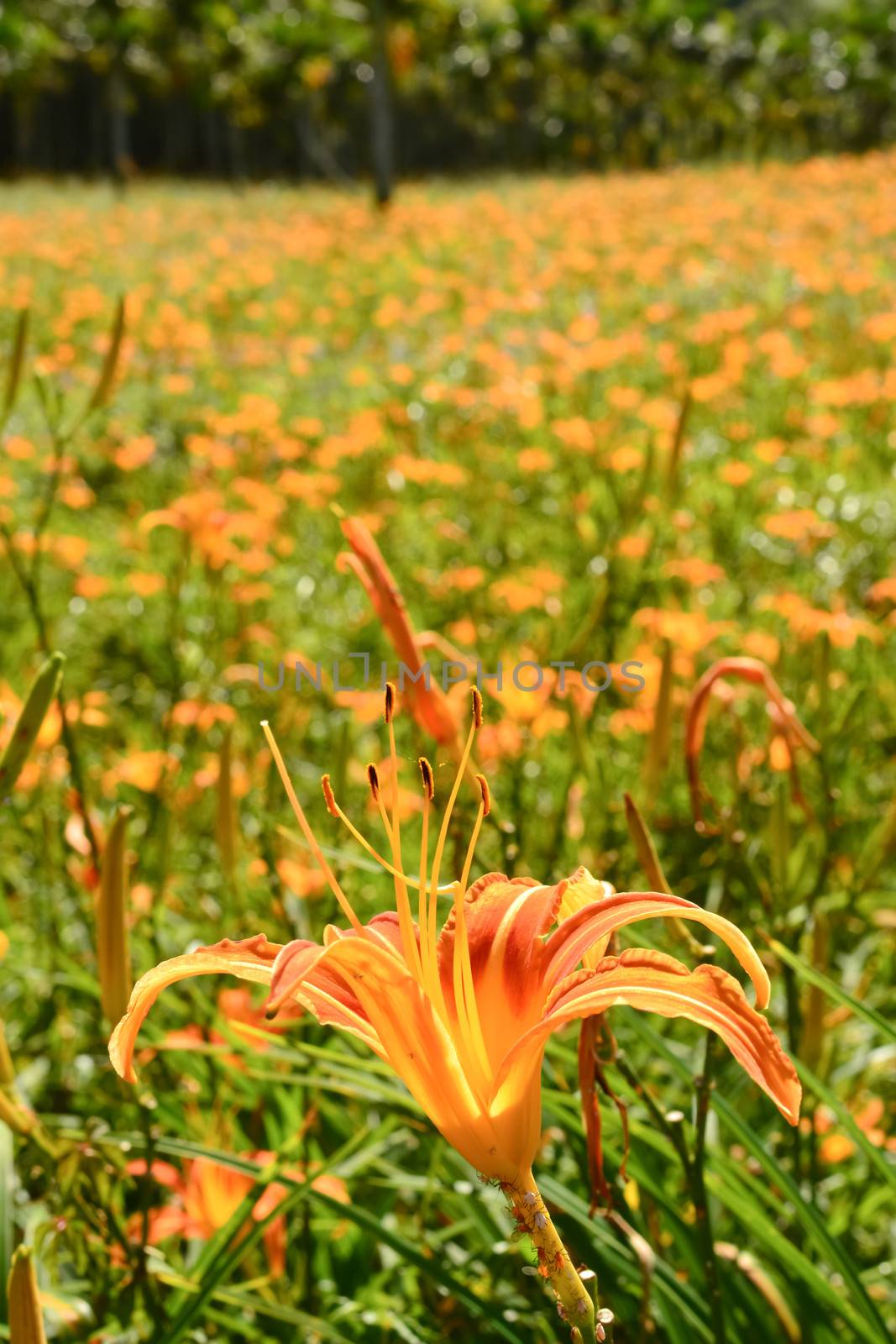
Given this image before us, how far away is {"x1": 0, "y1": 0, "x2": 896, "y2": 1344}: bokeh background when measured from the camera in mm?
954

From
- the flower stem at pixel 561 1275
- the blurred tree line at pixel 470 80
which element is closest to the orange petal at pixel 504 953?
the flower stem at pixel 561 1275

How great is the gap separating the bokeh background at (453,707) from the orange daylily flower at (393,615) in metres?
0.06

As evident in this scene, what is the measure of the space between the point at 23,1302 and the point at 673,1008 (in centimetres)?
37

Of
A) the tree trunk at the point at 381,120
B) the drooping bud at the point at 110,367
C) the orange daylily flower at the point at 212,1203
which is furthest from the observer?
the tree trunk at the point at 381,120

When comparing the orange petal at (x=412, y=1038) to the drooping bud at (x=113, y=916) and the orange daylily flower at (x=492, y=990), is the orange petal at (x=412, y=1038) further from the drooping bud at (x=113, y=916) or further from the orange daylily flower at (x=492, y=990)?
the drooping bud at (x=113, y=916)

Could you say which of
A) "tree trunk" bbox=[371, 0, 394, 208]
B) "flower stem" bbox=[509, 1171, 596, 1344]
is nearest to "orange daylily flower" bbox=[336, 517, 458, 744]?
"flower stem" bbox=[509, 1171, 596, 1344]

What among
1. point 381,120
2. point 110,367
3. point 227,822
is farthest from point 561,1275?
point 381,120

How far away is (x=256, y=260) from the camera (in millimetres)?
8461

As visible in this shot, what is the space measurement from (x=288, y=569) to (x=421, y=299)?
10.4ft

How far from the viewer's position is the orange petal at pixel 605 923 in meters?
0.50

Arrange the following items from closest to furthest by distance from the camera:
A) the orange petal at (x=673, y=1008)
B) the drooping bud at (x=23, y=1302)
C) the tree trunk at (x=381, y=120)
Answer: the orange petal at (x=673, y=1008) → the drooping bud at (x=23, y=1302) → the tree trunk at (x=381, y=120)

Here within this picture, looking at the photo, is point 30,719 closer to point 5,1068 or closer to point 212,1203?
point 5,1068

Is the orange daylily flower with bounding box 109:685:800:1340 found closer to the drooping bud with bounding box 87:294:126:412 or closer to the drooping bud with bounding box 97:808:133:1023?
the drooping bud with bounding box 97:808:133:1023

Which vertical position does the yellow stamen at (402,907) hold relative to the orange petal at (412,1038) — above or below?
above
